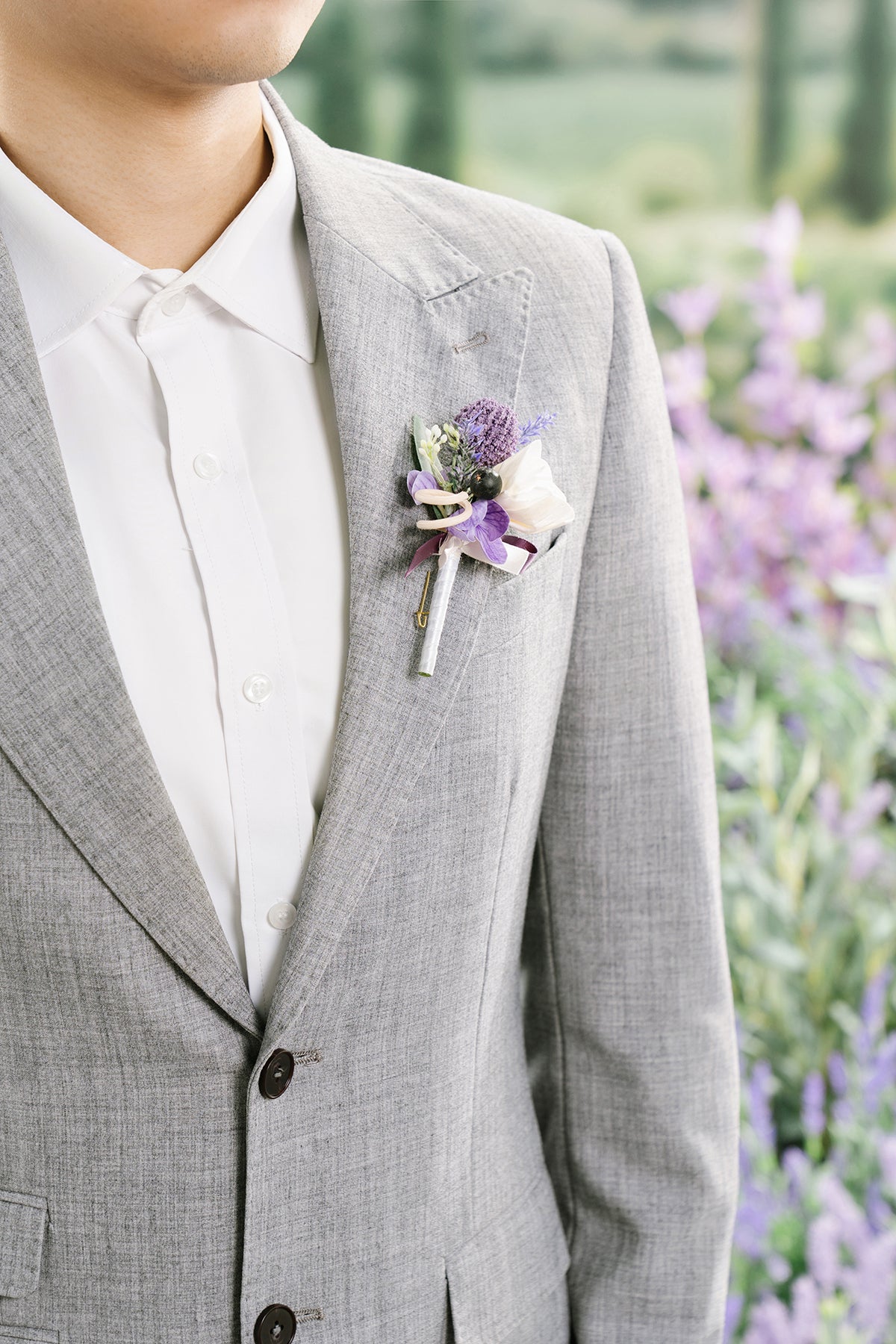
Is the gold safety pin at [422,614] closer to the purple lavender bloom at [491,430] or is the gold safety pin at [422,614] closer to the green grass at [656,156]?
the purple lavender bloom at [491,430]

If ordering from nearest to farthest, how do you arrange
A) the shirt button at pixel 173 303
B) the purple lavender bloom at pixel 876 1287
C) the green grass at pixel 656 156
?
the shirt button at pixel 173 303 < the purple lavender bloom at pixel 876 1287 < the green grass at pixel 656 156

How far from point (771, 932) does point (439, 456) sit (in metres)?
1.18

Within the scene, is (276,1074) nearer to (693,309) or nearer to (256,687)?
(256,687)

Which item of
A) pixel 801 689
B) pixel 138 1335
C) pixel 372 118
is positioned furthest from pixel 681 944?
pixel 372 118

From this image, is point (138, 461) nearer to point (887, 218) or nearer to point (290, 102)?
point (290, 102)

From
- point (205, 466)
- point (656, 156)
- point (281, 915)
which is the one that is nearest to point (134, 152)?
point (205, 466)

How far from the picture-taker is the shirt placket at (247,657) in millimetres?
862

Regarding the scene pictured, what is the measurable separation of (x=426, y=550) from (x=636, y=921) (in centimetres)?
38

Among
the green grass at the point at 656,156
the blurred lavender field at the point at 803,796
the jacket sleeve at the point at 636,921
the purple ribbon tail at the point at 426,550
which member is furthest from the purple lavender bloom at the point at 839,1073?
the green grass at the point at 656,156

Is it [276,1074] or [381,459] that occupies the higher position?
[381,459]

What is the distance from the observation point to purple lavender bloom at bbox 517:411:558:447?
0.93 metres

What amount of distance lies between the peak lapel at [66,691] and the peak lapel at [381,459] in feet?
0.38

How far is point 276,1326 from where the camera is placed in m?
0.88

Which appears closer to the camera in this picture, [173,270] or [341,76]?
[173,270]
